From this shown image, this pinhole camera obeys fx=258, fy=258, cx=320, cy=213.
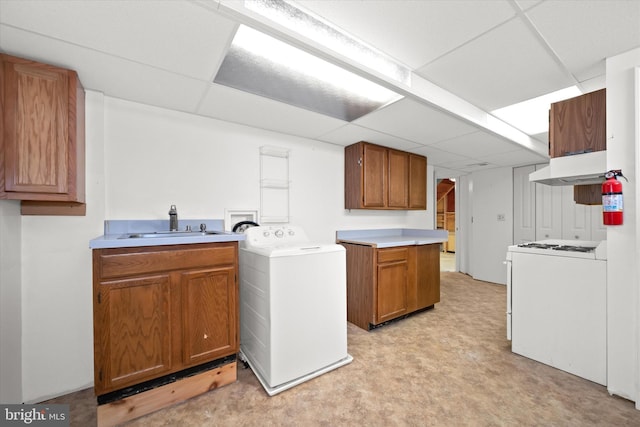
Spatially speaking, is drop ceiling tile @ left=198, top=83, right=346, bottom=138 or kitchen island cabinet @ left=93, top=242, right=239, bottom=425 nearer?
kitchen island cabinet @ left=93, top=242, right=239, bottom=425

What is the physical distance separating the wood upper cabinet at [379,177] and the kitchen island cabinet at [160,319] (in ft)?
5.66

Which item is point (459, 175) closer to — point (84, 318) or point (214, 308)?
point (214, 308)

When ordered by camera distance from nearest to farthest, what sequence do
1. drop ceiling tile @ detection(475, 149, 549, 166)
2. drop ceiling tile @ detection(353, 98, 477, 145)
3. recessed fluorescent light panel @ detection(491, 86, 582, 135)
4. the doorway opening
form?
1. drop ceiling tile @ detection(353, 98, 477, 145)
2. recessed fluorescent light panel @ detection(491, 86, 582, 135)
3. drop ceiling tile @ detection(475, 149, 549, 166)
4. the doorway opening

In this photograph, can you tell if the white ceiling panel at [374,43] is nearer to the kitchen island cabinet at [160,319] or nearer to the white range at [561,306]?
the kitchen island cabinet at [160,319]

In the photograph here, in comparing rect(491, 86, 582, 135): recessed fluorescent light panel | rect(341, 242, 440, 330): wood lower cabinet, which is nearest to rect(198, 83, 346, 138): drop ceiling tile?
rect(341, 242, 440, 330): wood lower cabinet

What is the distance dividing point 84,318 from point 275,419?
4.82 ft

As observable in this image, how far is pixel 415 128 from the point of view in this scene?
2559 millimetres

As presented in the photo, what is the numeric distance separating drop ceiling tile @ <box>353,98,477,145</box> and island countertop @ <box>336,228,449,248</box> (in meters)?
1.17

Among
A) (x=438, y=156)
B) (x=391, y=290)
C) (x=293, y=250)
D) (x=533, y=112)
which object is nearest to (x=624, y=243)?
(x=533, y=112)

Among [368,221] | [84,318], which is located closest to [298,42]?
[84,318]

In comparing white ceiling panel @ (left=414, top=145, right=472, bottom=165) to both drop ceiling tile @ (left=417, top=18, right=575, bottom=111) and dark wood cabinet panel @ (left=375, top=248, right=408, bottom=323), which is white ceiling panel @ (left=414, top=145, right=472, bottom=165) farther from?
dark wood cabinet panel @ (left=375, top=248, right=408, bottom=323)

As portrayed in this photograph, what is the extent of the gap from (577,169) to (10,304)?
3.81m

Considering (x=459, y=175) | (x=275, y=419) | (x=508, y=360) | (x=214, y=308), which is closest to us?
(x=275, y=419)

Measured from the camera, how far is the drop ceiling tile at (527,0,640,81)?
4.03 feet
